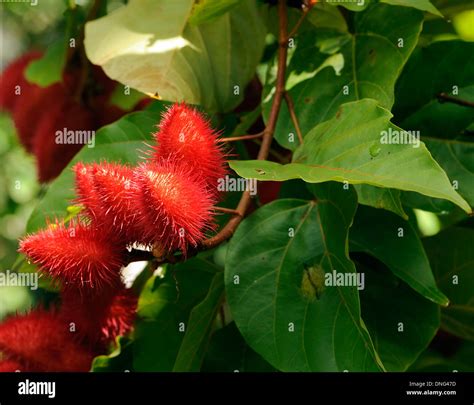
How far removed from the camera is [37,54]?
1121 millimetres

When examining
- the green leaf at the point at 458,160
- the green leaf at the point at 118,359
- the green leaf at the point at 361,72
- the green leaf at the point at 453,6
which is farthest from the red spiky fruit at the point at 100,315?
the green leaf at the point at 453,6

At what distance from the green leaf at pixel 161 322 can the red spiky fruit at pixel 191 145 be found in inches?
7.6

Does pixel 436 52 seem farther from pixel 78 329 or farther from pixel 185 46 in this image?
pixel 78 329

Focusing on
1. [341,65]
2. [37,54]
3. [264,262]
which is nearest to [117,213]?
[264,262]

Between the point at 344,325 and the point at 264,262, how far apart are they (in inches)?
3.9

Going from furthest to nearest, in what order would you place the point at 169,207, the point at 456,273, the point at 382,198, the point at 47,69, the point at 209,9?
the point at 47,69
the point at 456,273
the point at 209,9
the point at 382,198
the point at 169,207

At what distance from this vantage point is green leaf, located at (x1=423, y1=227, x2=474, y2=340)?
2.99 ft

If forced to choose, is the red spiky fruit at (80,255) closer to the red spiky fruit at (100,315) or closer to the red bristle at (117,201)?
the red bristle at (117,201)

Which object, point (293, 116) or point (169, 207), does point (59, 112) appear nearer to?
point (293, 116)

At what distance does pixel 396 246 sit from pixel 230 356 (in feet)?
0.74

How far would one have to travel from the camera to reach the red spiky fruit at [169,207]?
1.91 ft

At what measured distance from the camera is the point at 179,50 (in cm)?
82

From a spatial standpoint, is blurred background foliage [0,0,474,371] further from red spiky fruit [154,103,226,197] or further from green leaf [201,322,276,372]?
red spiky fruit [154,103,226,197]

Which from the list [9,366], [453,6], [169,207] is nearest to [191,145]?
[169,207]
